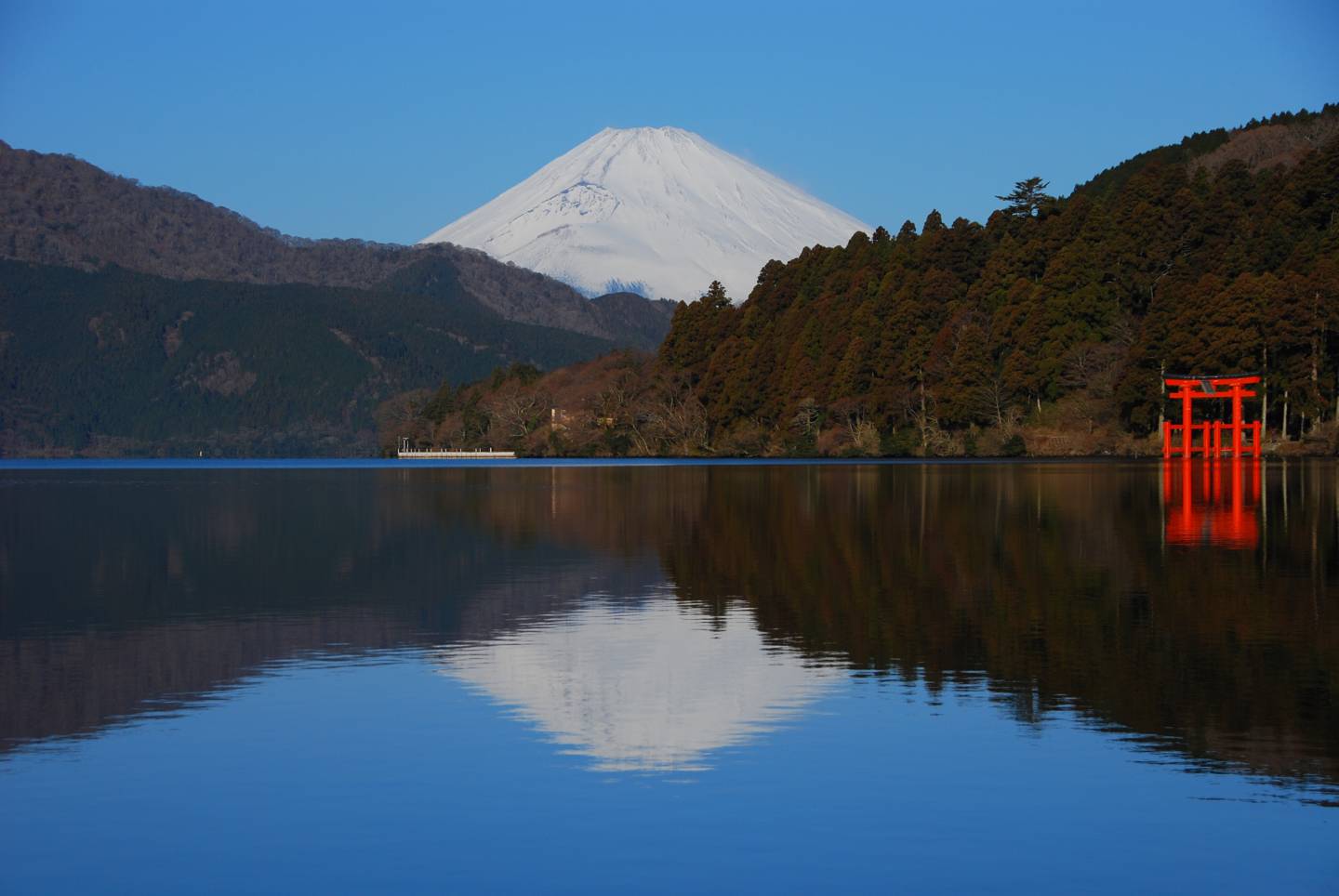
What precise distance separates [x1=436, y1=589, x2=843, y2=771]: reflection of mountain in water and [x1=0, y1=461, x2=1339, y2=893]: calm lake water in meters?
0.05

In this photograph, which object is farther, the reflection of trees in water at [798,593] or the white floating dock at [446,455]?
the white floating dock at [446,455]

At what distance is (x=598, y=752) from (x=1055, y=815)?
2.74 metres

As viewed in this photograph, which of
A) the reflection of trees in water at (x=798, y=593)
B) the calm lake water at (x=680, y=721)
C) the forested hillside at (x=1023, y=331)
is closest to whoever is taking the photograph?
the calm lake water at (x=680, y=721)

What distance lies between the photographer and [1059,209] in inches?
3829

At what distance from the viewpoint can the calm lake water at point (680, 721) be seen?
23.2 ft

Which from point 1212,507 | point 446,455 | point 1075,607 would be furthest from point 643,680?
point 446,455

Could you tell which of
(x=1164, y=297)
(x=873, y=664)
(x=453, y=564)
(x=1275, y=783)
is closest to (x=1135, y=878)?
(x=1275, y=783)

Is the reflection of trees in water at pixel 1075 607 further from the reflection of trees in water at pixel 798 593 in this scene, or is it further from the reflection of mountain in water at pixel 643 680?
the reflection of mountain in water at pixel 643 680

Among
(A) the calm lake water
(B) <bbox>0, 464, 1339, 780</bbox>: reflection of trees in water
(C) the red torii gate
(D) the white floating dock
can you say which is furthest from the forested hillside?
(A) the calm lake water

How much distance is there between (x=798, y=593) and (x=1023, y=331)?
228 feet

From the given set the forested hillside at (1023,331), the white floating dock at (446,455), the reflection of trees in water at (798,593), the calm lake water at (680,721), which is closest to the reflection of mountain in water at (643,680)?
the calm lake water at (680,721)

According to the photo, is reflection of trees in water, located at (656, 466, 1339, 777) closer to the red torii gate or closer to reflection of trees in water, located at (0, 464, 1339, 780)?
reflection of trees in water, located at (0, 464, 1339, 780)

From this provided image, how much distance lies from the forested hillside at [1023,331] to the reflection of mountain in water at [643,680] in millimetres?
62836

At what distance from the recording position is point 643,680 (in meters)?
11.7
